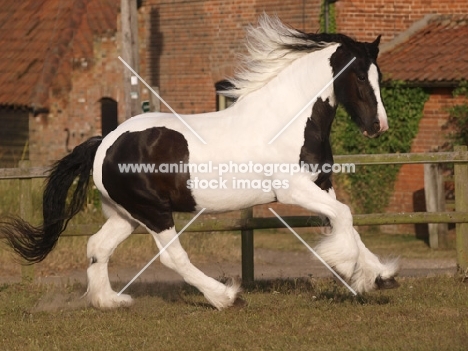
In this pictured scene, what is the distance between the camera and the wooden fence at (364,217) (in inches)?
430

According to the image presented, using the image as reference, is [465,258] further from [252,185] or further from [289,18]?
[289,18]

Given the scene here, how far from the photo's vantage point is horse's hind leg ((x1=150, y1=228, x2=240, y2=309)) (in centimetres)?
912

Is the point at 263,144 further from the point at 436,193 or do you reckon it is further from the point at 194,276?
the point at 436,193

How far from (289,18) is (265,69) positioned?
10.6 meters

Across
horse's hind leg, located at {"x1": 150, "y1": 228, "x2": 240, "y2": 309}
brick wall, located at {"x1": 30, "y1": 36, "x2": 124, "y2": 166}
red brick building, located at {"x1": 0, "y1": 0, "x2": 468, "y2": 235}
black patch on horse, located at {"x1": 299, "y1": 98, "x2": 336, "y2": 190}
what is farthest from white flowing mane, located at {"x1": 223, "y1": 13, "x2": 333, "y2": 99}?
brick wall, located at {"x1": 30, "y1": 36, "x2": 124, "y2": 166}

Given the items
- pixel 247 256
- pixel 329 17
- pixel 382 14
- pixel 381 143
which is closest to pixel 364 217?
pixel 247 256

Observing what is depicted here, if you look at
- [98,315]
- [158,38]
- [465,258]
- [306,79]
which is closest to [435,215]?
[465,258]

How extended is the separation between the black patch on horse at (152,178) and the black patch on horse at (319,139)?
1033mm

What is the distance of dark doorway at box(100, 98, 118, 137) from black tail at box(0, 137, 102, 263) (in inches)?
519

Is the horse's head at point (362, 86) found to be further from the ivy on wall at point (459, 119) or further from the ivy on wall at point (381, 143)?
the ivy on wall at point (381, 143)

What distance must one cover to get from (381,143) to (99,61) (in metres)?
7.04

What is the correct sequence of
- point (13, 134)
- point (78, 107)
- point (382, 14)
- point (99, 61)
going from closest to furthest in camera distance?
point (382, 14) → point (99, 61) → point (78, 107) → point (13, 134)

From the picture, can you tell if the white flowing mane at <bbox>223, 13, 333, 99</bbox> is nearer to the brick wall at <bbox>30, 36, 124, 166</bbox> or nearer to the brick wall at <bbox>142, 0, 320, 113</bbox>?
the brick wall at <bbox>142, 0, 320, 113</bbox>

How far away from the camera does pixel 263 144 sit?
8.99 meters
